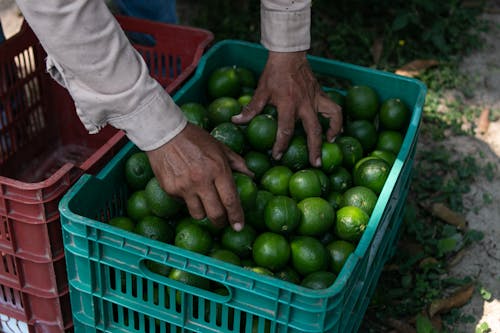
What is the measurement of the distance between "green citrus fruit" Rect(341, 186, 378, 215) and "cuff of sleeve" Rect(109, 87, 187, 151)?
79cm

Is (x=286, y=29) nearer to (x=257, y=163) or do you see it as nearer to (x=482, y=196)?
(x=257, y=163)

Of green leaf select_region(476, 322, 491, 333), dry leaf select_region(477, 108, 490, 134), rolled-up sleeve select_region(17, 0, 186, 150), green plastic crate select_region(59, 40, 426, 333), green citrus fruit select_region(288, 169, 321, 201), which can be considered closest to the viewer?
rolled-up sleeve select_region(17, 0, 186, 150)

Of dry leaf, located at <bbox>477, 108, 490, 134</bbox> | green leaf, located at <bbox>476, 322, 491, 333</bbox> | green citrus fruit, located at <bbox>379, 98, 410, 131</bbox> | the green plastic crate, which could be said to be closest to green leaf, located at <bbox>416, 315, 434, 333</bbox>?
green leaf, located at <bbox>476, 322, 491, 333</bbox>

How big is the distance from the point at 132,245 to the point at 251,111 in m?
0.92

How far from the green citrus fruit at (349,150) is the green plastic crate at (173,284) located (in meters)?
0.21

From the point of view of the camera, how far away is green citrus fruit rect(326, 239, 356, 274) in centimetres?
240

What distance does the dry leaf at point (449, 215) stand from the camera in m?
3.39

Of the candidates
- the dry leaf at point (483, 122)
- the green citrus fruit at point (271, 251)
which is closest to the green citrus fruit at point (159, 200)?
the green citrus fruit at point (271, 251)

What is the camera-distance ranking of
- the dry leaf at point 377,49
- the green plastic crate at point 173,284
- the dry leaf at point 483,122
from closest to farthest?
the green plastic crate at point 173,284
the dry leaf at point 483,122
the dry leaf at point 377,49

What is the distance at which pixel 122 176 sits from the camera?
260cm

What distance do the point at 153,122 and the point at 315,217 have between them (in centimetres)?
73

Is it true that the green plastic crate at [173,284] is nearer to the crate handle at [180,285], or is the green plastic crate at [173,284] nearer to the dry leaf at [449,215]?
the crate handle at [180,285]

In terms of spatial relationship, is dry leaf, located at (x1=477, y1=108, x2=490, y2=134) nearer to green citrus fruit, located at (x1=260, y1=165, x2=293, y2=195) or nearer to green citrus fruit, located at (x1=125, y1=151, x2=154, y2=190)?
green citrus fruit, located at (x1=260, y1=165, x2=293, y2=195)

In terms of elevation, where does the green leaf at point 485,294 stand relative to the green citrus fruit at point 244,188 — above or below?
below
